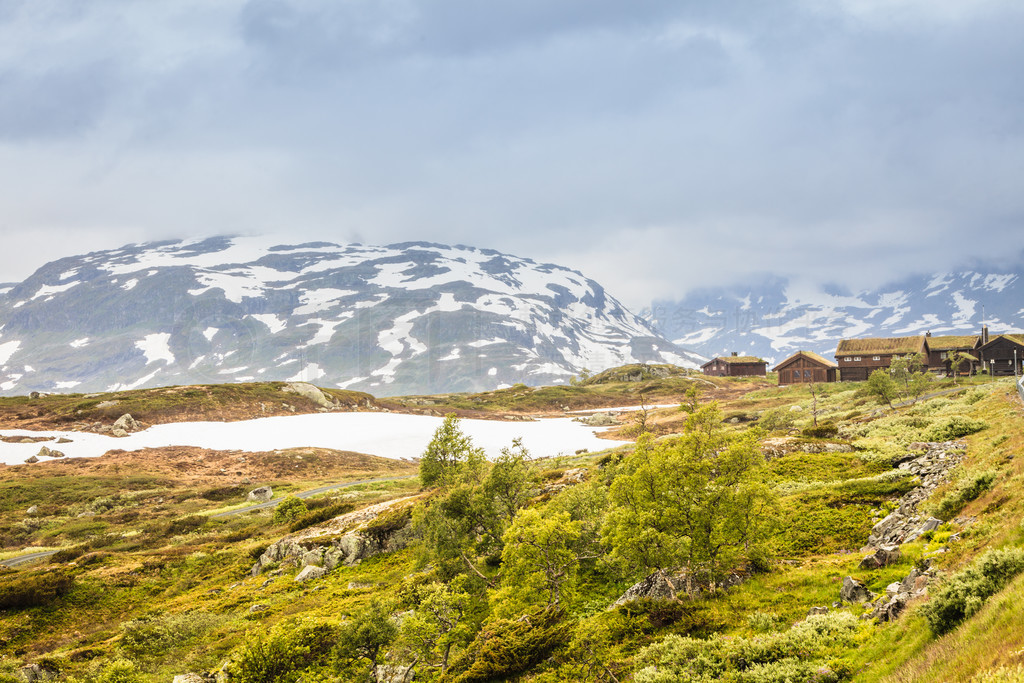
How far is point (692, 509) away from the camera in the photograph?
66.7 feet

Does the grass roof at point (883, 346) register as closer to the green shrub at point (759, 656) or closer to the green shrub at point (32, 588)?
the green shrub at point (759, 656)

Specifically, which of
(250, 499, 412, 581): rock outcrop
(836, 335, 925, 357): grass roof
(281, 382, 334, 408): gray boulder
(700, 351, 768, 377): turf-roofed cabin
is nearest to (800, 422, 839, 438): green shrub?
(250, 499, 412, 581): rock outcrop

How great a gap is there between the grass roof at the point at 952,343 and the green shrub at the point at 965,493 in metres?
119

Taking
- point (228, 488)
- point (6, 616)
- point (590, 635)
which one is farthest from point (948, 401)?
point (228, 488)

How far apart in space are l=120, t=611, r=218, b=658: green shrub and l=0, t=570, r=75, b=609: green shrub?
8193 millimetres

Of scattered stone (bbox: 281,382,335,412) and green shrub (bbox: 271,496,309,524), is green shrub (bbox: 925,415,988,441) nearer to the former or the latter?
green shrub (bbox: 271,496,309,524)

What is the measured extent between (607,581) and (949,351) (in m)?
124

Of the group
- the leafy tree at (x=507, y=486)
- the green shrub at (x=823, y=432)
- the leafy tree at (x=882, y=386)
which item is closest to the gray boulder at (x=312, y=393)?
the leafy tree at (x=507, y=486)

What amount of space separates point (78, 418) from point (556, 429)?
302ft

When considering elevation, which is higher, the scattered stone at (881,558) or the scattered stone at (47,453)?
the scattered stone at (47,453)

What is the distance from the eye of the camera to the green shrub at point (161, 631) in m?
26.8

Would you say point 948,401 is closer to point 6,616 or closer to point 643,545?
point 643,545

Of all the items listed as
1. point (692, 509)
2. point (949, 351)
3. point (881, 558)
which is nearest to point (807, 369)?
point (949, 351)

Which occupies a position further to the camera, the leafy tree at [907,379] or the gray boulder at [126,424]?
the gray boulder at [126,424]
